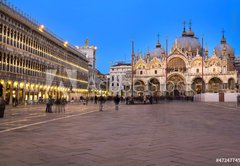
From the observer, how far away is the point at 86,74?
8306 cm

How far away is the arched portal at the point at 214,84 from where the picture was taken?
82812 millimetres

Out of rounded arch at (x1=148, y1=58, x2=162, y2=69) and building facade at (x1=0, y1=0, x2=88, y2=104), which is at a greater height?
rounded arch at (x1=148, y1=58, x2=162, y2=69)

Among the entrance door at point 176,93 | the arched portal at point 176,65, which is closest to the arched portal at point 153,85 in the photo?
the arched portal at point 176,65

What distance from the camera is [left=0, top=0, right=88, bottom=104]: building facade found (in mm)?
37625

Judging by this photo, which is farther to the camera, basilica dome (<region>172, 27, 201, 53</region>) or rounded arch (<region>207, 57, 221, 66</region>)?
basilica dome (<region>172, 27, 201, 53</region>)

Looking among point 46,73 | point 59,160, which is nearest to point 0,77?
point 46,73

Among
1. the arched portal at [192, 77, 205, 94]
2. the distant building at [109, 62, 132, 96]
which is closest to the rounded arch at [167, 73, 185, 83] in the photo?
the arched portal at [192, 77, 205, 94]

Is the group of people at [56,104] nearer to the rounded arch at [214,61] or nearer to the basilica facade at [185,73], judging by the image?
the basilica facade at [185,73]

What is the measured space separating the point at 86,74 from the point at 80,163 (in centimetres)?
7873

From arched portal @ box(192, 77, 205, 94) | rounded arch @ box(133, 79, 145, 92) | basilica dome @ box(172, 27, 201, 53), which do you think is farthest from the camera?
basilica dome @ box(172, 27, 201, 53)

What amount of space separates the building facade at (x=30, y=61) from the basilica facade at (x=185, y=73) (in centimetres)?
3276

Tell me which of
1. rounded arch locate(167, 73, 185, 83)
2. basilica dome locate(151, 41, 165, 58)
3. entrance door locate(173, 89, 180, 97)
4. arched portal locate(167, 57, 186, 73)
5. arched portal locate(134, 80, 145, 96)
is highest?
basilica dome locate(151, 41, 165, 58)

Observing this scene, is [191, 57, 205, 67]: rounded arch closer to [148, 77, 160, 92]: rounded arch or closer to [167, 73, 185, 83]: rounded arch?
[167, 73, 185, 83]: rounded arch

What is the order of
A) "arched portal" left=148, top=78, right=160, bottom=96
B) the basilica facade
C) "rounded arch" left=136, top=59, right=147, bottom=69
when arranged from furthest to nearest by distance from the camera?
"rounded arch" left=136, top=59, right=147, bottom=69 → "arched portal" left=148, top=78, right=160, bottom=96 → the basilica facade
